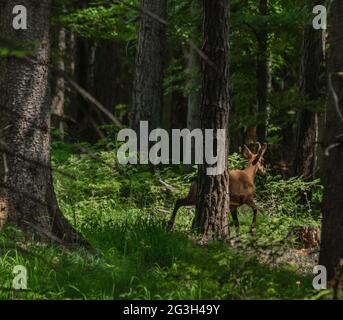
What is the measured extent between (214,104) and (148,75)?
6084 millimetres

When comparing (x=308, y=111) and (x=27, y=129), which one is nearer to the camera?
(x=27, y=129)

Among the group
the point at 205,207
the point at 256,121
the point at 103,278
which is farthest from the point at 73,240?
the point at 256,121

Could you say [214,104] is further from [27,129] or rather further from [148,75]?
[148,75]

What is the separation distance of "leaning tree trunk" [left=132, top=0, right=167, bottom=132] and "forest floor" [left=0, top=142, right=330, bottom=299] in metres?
3.52

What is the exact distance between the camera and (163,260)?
25.5ft

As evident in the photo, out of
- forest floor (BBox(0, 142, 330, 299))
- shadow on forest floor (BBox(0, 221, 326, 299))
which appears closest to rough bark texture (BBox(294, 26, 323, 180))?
forest floor (BBox(0, 142, 330, 299))

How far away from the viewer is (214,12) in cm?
911

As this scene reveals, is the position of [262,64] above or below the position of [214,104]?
above

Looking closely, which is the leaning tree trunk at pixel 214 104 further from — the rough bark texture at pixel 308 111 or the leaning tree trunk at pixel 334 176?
the rough bark texture at pixel 308 111

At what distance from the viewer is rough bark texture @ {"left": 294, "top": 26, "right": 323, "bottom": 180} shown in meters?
12.6

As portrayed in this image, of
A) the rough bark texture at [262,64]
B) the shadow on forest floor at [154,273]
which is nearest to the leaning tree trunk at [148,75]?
the rough bark texture at [262,64]

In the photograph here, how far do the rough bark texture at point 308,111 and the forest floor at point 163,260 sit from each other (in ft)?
2.73

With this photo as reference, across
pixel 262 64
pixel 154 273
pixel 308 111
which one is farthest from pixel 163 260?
pixel 262 64
